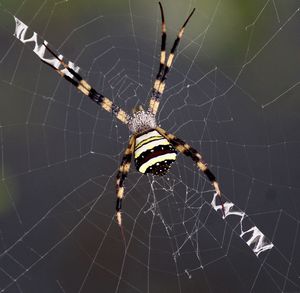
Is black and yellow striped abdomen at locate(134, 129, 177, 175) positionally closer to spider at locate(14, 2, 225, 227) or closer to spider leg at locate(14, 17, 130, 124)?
spider at locate(14, 2, 225, 227)

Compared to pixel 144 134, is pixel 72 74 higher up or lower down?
higher up

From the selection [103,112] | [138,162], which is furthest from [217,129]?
[138,162]

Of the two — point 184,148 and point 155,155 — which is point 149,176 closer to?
point 184,148

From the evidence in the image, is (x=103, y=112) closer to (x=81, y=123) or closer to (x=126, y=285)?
(x=81, y=123)

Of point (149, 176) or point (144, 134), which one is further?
point (149, 176)

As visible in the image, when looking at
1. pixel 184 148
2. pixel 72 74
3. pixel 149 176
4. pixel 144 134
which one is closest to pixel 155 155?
pixel 144 134

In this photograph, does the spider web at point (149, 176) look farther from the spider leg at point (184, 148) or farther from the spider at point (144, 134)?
the spider leg at point (184, 148)
